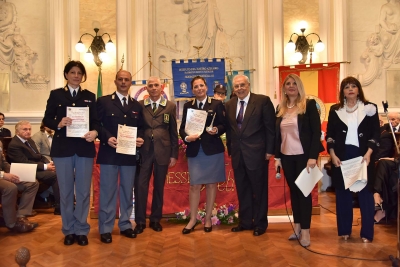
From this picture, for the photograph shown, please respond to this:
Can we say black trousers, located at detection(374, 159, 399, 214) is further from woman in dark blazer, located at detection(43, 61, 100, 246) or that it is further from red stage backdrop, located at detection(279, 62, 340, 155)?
woman in dark blazer, located at detection(43, 61, 100, 246)

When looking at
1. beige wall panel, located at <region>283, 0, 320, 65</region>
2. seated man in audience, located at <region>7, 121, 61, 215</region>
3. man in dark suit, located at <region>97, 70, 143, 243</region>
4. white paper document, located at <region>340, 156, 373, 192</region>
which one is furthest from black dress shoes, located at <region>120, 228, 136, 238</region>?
beige wall panel, located at <region>283, 0, 320, 65</region>

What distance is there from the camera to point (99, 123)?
4.01m

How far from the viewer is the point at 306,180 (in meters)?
3.70

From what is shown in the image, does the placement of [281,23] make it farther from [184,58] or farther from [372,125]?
[372,125]

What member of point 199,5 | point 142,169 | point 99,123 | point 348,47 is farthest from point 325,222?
point 199,5

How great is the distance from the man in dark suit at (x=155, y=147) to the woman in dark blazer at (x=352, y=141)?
5.33ft

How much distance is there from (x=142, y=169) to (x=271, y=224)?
160cm

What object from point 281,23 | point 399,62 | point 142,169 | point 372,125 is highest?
point 281,23

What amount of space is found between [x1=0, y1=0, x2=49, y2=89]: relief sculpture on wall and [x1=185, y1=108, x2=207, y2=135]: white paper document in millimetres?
4851

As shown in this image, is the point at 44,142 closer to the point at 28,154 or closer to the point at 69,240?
the point at 28,154

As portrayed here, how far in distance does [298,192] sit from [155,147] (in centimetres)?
151

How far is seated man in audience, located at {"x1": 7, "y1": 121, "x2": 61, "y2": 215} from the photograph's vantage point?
17.5 feet

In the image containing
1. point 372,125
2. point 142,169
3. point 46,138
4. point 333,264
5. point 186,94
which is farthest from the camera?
point 186,94

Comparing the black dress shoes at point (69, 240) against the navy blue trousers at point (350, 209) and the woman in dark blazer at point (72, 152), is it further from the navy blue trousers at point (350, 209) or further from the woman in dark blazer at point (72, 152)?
the navy blue trousers at point (350, 209)
